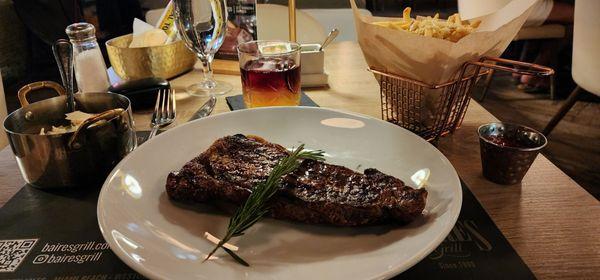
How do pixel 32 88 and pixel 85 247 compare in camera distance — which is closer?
pixel 85 247

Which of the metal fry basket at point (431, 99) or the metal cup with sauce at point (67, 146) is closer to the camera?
the metal cup with sauce at point (67, 146)

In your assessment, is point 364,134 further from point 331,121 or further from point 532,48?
point 532,48

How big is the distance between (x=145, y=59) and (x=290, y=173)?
894 mm

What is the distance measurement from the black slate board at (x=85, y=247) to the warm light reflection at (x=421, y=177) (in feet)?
0.30

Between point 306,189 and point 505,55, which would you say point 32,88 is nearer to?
A: point 306,189

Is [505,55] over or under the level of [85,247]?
under

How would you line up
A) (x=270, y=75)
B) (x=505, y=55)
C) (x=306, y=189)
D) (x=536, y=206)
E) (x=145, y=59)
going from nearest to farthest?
(x=306, y=189)
(x=536, y=206)
(x=270, y=75)
(x=145, y=59)
(x=505, y=55)

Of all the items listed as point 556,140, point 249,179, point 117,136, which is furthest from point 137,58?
point 556,140

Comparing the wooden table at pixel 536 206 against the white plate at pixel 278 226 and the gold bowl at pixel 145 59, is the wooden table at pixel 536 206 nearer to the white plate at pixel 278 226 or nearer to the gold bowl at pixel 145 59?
the white plate at pixel 278 226

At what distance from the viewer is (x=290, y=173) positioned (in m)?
0.67

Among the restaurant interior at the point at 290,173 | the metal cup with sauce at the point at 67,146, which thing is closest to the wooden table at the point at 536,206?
the restaurant interior at the point at 290,173

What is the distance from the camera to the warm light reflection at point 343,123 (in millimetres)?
890

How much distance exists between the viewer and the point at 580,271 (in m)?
0.59

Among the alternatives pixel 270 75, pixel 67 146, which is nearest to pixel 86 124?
pixel 67 146
